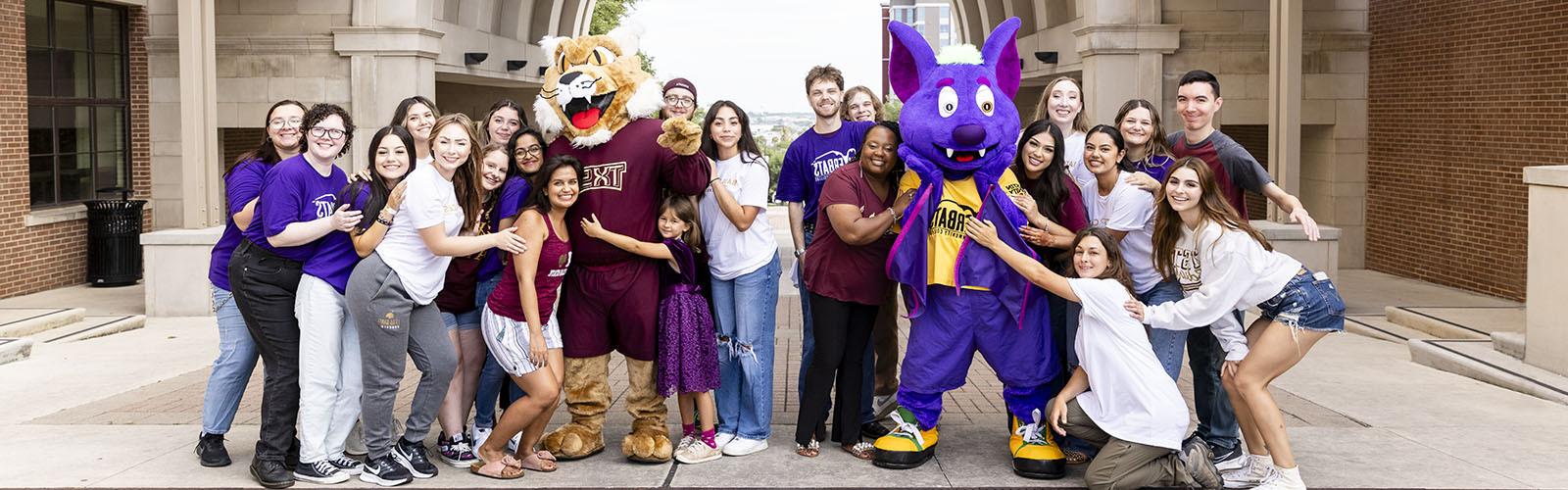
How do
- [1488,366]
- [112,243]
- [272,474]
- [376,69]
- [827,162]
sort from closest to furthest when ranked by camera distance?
1. [272,474]
2. [827,162]
3. [1488,366]
4. [112,243]
5. [376,69]

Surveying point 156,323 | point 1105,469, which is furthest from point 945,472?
point 156,323

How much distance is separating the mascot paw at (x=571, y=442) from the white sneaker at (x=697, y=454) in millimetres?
392

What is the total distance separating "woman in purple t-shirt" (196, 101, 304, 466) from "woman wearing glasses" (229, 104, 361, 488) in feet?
0.38

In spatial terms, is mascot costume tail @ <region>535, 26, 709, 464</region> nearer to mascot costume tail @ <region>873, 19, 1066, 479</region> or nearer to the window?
mascot costume tail @ <region>873, 19, 1066, 479</region>

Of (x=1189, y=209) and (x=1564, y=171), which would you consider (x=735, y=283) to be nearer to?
(x=1189, y=209)

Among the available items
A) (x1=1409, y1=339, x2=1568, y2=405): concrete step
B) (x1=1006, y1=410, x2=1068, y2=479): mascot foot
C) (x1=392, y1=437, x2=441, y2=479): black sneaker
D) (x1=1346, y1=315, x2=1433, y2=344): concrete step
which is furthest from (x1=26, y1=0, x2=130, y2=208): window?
(x1=1409, y1=339, x2=1568, y2=405): concrete step

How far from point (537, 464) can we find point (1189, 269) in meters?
2.78

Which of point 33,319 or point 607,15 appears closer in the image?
point 33,319

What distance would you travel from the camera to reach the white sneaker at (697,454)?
600cm

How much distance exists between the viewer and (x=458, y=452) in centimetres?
601

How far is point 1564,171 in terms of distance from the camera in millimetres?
8125

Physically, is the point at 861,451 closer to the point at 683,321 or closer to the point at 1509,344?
the point at 683,321

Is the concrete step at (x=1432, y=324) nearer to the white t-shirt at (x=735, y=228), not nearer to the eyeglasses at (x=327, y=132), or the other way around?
the white t-shirt at (x=735, y=228)

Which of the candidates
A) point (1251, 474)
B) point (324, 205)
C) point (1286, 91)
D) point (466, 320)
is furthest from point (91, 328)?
point (1286, 91)
